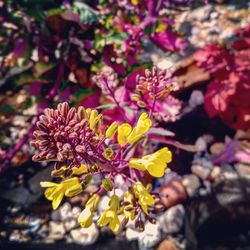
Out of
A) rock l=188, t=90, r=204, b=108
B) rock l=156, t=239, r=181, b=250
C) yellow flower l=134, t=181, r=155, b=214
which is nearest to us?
yellow flower l=134, t=181, r=155, b=214

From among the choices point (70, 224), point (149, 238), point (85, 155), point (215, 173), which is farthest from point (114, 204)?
point (215, 173)

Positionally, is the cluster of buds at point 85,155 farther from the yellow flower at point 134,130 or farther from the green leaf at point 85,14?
the green leaf at point 85,14

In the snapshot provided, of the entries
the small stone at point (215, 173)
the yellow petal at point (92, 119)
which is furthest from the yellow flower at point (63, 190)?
the small stone at point (215, 173)

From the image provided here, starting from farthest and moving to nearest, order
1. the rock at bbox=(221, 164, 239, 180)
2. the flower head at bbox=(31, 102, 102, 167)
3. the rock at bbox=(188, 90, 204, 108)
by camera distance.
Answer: the rock at bbox=(188, 90, 204, 108) → the rock at bbox=(221, 164, 239, 180) → the flower head at bbox=(31, 102, 102, 167)

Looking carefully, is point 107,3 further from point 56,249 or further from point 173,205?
point 56,249

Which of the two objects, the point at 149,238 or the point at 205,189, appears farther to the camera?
the point at 205,189

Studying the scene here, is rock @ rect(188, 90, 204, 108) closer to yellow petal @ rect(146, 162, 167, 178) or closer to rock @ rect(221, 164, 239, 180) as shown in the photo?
rock @ rect(221, 164, 239, 180)

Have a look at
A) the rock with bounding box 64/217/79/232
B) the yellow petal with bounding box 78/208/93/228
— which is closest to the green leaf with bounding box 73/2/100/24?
the rock with bounding box 64/217/79/232

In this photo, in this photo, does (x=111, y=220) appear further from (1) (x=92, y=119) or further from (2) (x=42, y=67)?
(2) (x=42, y=67)
